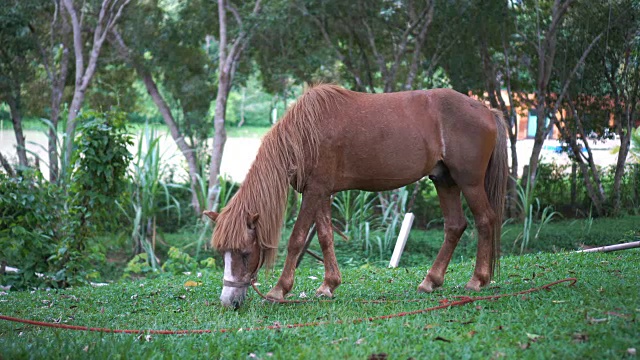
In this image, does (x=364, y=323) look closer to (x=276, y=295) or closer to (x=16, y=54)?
(x=276, y=295)

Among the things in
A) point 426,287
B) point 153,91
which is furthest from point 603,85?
point 153,91

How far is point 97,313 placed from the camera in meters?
5.02

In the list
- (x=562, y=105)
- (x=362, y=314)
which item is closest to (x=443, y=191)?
(x=362, y=314)

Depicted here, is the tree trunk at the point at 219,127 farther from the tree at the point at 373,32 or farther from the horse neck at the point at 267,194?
the horse neck at the point at 267,194

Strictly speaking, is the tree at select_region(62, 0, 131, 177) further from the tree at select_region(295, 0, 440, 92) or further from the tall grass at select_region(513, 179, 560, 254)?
the tall grass at select_region(513, 179, 560, 254)

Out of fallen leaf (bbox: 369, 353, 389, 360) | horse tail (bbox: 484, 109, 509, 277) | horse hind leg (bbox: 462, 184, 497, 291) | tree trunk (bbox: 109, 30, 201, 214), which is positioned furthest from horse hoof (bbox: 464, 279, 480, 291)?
tree trunk (bbox: 109, 30, 201, 214)

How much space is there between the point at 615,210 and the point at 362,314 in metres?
5.95

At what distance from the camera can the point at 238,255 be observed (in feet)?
15.3

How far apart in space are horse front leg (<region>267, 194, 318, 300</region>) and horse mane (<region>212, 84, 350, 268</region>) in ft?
0.45

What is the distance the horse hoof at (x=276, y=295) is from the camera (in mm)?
4941

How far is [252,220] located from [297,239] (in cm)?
47

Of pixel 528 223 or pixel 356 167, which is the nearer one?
pixel 356 167

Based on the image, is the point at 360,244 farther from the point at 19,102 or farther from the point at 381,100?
the point at 19,102

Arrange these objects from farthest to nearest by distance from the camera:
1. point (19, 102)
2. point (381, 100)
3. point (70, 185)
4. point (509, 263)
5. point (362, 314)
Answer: point (19, 102), point (70, 185), point (509, 263), point (381, 100), point (362, 314)
